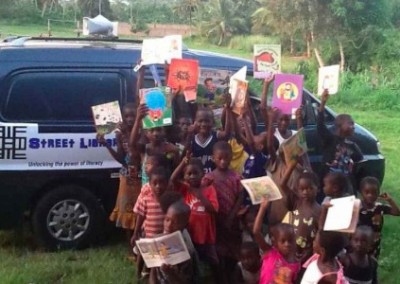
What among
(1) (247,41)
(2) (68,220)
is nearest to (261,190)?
(2) (68,220)

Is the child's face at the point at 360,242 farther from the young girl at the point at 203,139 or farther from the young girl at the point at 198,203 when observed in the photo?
the young girl at the point at 203,139

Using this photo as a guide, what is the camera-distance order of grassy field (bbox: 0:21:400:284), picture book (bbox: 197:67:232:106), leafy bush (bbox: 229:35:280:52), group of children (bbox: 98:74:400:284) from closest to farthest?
group of children (bbox: 98:74:400:284), grassy field (bbox: 0:21:400:284), picture book (bbox: 197:67:232:106), leafy bush (bbox: 229:35:280:52)

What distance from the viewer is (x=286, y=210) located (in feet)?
16.6

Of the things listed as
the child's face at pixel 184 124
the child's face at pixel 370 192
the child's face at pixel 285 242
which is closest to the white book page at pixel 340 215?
the child's face at pixel 285 242

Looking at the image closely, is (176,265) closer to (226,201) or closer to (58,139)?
(226,201)

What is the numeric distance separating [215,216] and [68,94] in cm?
189

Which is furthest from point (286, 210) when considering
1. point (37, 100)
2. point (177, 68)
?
point (37, 100)

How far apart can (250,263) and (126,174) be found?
163cm

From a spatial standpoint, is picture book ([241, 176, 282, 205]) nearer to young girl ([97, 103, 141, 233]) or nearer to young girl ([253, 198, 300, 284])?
young girl ([253, 198, 300, 284])

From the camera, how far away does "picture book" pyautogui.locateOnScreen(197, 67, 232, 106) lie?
623 cm

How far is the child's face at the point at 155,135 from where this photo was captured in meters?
5.39

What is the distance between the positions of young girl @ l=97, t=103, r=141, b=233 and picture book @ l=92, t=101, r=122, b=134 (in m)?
0.06

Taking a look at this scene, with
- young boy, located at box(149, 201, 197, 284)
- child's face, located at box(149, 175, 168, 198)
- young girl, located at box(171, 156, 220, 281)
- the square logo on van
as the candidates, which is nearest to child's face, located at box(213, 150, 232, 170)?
young girl, located at box(171, 156, 220, 281)

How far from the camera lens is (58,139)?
5.94 metres
